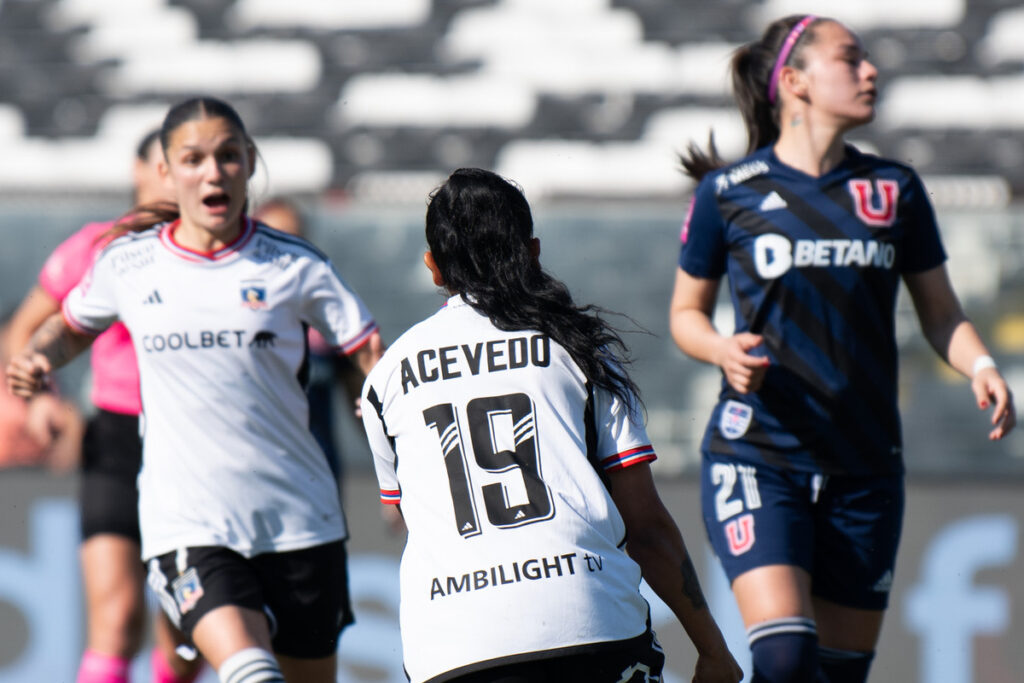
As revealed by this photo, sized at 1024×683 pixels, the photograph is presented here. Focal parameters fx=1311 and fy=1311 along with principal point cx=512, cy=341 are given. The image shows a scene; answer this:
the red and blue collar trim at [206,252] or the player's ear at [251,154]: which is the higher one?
the player's ear at [251,154]

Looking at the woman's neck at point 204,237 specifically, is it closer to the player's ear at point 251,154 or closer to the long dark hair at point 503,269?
the player's ear at point 251,154

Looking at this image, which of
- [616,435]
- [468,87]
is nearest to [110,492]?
[616,435]

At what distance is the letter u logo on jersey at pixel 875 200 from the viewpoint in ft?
12.9

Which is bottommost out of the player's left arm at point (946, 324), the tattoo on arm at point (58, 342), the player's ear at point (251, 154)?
the player's left arm at point (946, 324)

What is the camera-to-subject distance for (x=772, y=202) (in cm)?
398

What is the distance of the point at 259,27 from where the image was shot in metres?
10.8

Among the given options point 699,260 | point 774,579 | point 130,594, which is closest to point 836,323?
point 699,260

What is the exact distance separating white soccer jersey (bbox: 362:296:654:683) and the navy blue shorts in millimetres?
1226

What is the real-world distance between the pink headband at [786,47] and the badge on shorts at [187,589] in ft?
7.59

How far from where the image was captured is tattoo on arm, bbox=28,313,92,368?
3977 mm

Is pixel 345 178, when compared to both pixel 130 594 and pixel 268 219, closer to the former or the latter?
pixel 268 219

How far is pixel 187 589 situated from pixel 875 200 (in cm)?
233

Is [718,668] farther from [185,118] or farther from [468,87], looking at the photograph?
[468,87]

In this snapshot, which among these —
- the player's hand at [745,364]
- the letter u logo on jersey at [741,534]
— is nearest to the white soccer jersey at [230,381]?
the player's hand at [745,364]
